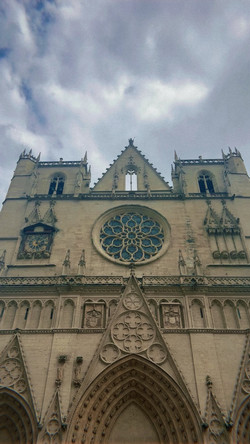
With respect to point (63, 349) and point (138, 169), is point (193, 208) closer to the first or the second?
point (138, 169)

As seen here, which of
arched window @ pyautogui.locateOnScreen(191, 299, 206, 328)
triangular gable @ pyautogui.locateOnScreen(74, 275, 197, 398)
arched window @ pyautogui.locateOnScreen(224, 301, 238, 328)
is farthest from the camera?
arched window @ pyautogui.locateOnScreen(224, 301, 238, 328)

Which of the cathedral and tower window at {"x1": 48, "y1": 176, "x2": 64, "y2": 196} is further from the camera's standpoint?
tower window at {"x1": 48, "y1": 176, "x2": 64, "y2": 196}

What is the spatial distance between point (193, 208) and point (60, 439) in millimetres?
13050

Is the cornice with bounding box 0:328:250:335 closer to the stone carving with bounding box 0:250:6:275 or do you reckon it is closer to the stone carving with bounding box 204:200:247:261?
the stone carving with bounding box 0:250:6:275

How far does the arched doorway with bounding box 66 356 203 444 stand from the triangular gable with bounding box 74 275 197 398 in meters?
0.23

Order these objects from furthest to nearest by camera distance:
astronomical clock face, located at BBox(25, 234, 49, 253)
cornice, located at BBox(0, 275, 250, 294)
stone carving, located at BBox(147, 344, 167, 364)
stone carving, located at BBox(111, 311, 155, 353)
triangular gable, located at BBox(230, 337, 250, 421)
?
astronomical clock face, located at BBox(25, 234, 49, 253) < cornice, located at BBox(0, 275, 250, 294) < stone carving, located at BBox(111, 311, 155, 353) < stone carving, located at BBox(147, 344, 167, 364) < triangular gable, located at BBox(230, 337, 250, 421)

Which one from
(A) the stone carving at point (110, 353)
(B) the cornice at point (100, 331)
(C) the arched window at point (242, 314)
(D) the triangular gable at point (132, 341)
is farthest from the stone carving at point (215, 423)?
(A) the stone carving at point (110, 353)

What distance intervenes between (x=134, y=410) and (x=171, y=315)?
3.82 metres

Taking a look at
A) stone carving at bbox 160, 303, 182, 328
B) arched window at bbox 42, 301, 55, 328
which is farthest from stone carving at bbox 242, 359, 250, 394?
arched window at bbox 42, 301, 55, 328

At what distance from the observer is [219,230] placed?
58.3ft

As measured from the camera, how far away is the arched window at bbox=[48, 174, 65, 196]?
21616 mm

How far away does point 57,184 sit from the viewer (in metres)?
22.0

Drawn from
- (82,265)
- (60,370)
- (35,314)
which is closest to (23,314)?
(35,314)

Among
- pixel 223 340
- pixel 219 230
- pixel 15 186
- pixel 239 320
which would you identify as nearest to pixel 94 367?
pixel 223 340
